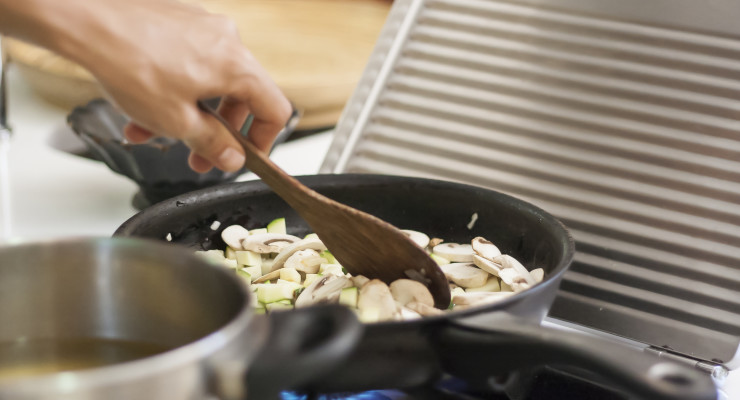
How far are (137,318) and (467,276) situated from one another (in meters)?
0.31

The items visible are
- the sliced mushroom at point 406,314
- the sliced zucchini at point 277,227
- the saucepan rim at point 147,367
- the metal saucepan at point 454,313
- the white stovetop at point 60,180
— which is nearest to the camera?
the saucepan rim at point 147,367

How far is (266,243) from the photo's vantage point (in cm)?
68

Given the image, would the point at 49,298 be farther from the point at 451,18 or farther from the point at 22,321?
the point at 451,18

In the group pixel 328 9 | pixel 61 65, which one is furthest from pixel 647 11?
pixel 328 9

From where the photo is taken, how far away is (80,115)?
93cm

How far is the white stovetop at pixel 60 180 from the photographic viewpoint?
0.89m

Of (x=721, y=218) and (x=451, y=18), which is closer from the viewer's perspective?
(x=721, y=218)

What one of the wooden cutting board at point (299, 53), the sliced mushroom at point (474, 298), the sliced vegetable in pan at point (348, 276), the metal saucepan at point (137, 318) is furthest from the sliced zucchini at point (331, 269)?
the wooden cutting board at point (299, 53)

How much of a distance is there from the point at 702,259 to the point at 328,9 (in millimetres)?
1193

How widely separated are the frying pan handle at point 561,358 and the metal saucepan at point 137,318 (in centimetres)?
11

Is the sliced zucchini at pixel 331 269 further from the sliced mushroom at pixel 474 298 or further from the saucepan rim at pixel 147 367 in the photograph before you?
the saucepan rim at pixel 147 367

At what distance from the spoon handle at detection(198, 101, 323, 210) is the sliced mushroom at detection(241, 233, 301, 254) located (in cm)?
9

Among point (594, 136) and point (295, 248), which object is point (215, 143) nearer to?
point (295, 248)

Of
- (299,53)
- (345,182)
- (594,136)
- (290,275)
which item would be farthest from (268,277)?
(299,53)
